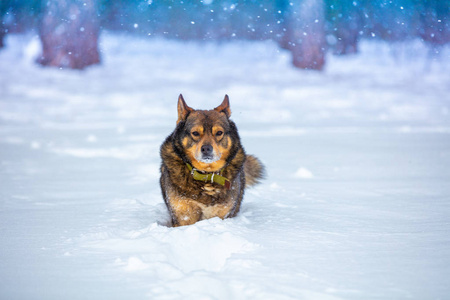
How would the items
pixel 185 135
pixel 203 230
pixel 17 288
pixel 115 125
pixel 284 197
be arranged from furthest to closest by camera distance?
pixel 115 125 < pixel 284 197 < pixel 185 135 < pixel 203 230 < pixel 17 288

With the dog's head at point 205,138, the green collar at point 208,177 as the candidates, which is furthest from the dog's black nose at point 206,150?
the green collar at point 208,177

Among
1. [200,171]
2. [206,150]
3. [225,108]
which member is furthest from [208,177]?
[225,108]

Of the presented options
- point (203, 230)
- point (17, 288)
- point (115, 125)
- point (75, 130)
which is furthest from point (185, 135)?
point (115, 125)

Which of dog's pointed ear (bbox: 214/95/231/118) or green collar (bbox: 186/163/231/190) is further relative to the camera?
dog's pointed ear (bbox: 214/95/231/118)

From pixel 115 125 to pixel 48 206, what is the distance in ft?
33.2

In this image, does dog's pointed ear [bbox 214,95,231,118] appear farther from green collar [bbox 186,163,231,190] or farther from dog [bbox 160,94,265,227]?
green collar [bbox 186,163,231,190]

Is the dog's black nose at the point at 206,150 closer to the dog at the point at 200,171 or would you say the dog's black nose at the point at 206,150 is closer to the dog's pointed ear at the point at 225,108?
the dog at the point at 200,171

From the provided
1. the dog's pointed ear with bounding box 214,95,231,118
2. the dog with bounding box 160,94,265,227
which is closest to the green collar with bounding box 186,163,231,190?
the dog with bounding box 160,94,265,227

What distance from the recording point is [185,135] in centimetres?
384

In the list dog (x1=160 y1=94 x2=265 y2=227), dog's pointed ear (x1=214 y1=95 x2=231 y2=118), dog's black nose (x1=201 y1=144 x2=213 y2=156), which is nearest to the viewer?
dog's black nose (x1=201 y1=144 x2=213 y2=156)

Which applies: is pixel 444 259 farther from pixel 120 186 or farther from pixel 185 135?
pixel 120 186

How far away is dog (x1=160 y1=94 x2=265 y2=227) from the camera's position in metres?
3.78

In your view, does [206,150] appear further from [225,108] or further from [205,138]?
[225,108]

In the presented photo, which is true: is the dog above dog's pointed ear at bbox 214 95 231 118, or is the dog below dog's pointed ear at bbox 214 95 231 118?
below
